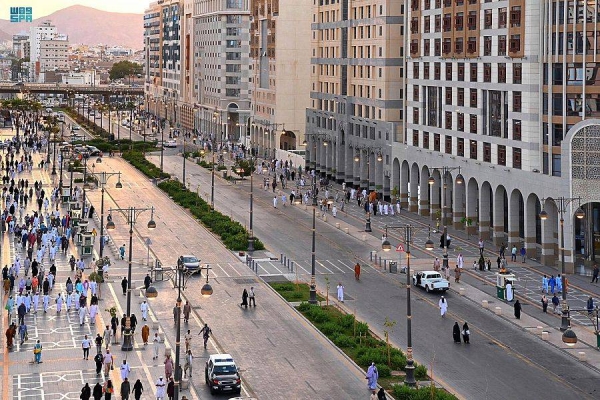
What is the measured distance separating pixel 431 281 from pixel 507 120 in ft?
80.9

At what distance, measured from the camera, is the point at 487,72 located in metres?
99.8

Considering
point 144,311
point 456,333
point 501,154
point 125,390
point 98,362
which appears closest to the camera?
point 125,390

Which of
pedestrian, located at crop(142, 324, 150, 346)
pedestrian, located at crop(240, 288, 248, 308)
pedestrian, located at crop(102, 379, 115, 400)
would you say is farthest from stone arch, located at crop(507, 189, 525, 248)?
pedestrian, located at crop(102, 379, 115, 400)

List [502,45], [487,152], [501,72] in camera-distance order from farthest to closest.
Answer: [487,152] → [501,72] → [502,45]

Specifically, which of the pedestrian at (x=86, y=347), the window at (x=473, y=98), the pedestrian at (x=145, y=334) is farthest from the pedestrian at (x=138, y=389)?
the window at (x=473, y=98)

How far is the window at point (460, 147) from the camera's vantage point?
4129 inches

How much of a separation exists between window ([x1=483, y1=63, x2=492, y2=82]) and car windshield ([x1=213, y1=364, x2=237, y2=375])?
54106 mm

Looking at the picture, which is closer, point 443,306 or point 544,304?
point 443,306

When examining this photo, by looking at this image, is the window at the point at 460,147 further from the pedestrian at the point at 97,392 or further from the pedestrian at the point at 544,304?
the pedestrian at the point at 97,392

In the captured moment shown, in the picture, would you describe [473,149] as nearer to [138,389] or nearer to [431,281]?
[431,281]

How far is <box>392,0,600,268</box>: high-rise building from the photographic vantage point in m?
84.3

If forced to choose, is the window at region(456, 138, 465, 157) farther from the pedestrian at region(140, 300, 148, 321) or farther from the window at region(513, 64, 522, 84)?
the pedestrian at region(140, 300, 148, 321)

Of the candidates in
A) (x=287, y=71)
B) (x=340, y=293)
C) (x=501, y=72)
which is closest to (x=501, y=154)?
(x=501, y=72)

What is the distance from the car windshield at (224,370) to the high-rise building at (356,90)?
74.3 m
